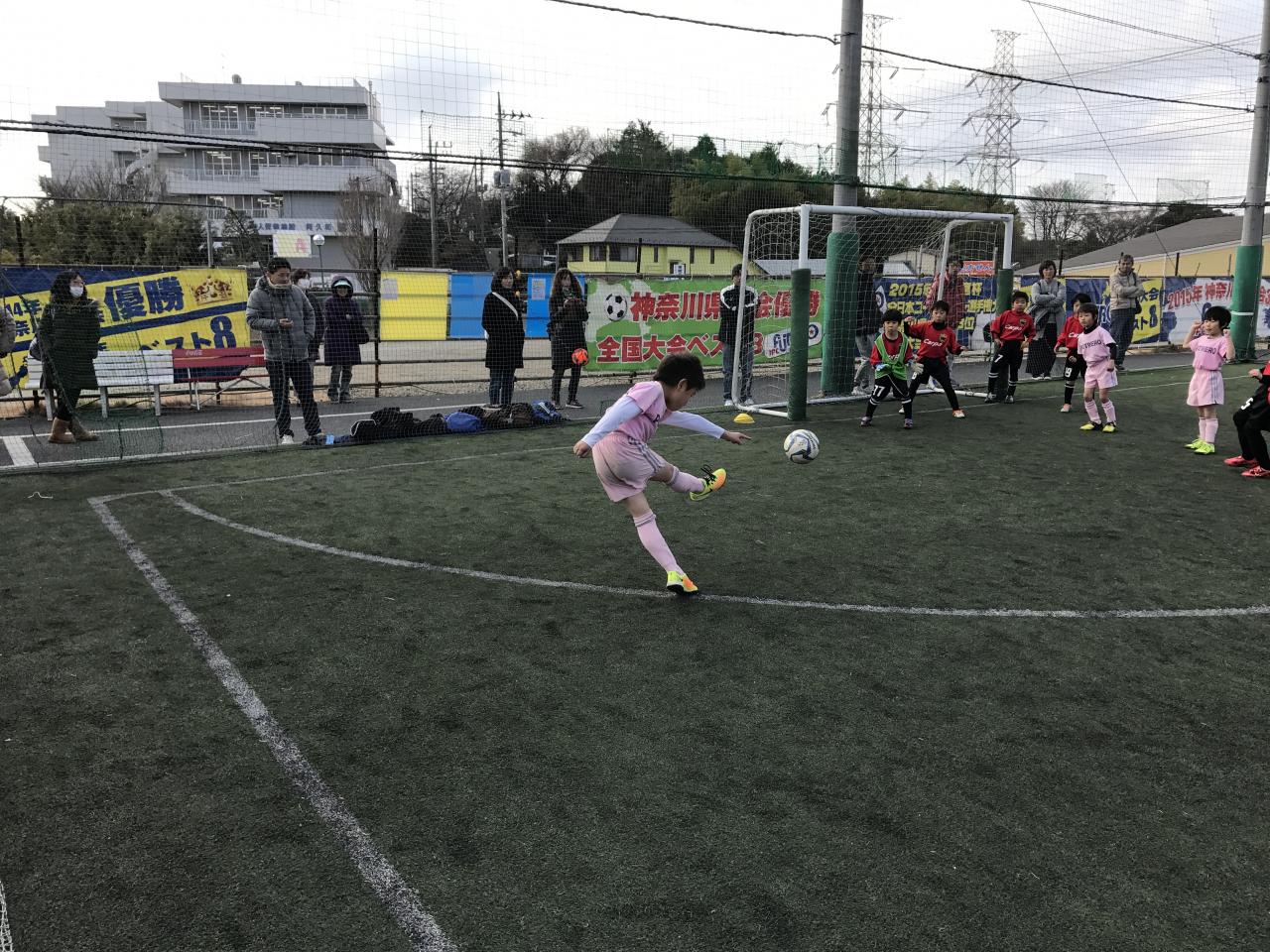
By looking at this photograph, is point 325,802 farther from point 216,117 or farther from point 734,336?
point 216,117

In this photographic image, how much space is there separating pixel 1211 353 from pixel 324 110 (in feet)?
221

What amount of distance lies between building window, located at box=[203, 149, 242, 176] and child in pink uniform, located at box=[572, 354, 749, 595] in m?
63.4

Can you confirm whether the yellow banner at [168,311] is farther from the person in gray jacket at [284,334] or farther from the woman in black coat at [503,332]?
the woman in black coat at [503,332]

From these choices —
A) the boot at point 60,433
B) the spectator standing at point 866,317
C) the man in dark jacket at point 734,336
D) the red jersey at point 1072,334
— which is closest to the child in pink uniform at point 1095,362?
the red jersey at point 1072,334

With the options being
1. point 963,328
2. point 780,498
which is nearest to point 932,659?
point 780,498

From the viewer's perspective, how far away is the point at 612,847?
3100 millimetres

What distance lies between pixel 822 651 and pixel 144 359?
1115 centimetres

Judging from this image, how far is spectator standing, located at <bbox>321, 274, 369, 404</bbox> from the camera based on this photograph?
13.8 m

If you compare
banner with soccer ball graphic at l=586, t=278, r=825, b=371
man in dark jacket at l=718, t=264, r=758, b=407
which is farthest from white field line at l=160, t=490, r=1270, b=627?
banner with soccer ball graphic at l=586, t=278, r=825, b=371

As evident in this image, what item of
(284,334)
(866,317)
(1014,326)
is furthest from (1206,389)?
(284,334)

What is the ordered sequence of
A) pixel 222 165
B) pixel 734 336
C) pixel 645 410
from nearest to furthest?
1. pixel 645 410
2. pixel 734 336
3. pixel 222 165

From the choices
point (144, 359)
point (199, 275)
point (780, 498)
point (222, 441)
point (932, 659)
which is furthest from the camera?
point (199, 275)

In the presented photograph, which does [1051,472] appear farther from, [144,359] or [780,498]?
[144,359]

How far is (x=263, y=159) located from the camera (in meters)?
54.8
